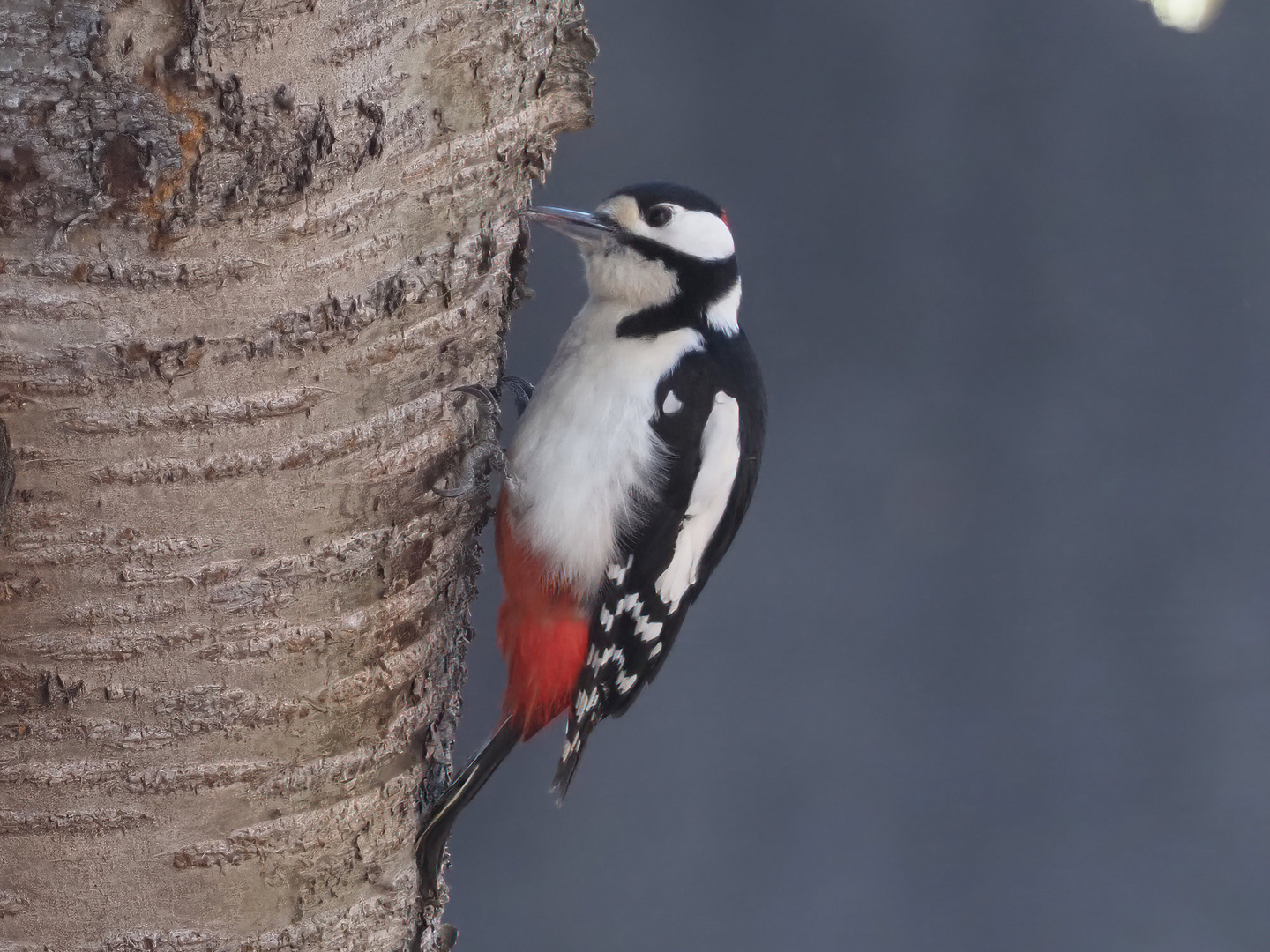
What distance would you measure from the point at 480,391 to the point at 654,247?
0.25 m

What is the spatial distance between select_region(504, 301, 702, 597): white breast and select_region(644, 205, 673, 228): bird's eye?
0.08 meters

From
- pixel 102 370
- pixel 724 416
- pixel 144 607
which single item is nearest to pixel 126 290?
pixel 102 370

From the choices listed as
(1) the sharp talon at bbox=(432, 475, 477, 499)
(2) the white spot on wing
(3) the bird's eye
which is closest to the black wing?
(2) the white spot on wing

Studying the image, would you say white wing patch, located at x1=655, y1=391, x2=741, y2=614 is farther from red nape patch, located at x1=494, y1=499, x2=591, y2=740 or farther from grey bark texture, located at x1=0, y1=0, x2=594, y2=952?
grey bark texture, located at x1=0, y1=0, x2=594, y2=952

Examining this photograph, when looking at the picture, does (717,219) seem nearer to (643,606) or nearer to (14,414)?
(643,606)

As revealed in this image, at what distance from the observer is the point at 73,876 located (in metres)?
0.70

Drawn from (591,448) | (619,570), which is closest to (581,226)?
(591,448)

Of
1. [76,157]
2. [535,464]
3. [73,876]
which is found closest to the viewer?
[76,157]

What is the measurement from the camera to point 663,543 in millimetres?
1019

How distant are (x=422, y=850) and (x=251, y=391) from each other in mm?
382

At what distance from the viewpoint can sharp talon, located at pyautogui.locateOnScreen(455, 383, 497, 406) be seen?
796mm

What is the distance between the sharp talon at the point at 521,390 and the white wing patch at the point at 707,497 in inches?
7.0

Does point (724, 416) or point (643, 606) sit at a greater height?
point (724, 416)

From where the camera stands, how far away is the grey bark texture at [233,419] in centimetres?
60
